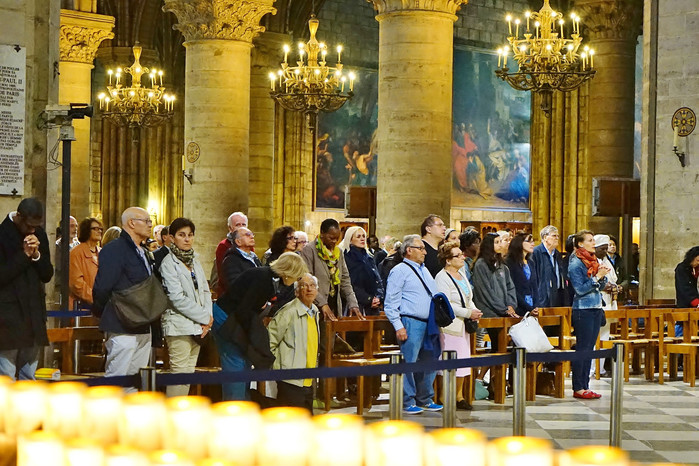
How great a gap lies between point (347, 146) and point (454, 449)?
28845 millimetres

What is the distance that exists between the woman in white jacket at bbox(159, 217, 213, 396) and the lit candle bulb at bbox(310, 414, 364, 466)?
16.6ft

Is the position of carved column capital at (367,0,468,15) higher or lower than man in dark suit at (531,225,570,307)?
higher

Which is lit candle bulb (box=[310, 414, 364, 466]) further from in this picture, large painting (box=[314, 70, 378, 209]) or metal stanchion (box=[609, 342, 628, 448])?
large painting (box=[314, 70, 378, 209])

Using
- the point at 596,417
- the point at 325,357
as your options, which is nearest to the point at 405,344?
the point at 325,357

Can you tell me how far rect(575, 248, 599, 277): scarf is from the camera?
1068cm

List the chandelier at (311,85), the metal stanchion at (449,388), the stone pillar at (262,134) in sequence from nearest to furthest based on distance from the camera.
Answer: the metal stanchion at (449,388)
the chandelier at (311,85)
the stone pillar at (262,134)

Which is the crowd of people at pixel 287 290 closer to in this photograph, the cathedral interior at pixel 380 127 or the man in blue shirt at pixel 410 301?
the man in blue shirt at pixel 410 301

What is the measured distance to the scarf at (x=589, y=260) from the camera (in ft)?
35.0

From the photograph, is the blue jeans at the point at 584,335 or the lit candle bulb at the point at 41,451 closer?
the lit candle bulb at the point at 41,451

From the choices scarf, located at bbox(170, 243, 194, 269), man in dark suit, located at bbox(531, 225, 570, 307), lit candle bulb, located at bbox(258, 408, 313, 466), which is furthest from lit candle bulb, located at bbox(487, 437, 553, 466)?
man in dark suit, located at bbox(531, 225, 570, 307)

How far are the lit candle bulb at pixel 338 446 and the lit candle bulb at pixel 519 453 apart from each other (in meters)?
0.30

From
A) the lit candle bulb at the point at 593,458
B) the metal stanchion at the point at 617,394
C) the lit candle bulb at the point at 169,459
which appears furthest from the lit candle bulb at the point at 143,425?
the metal stanchion at the point at 617,394

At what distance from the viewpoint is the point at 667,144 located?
14.5 meters

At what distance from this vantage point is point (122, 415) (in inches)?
118
